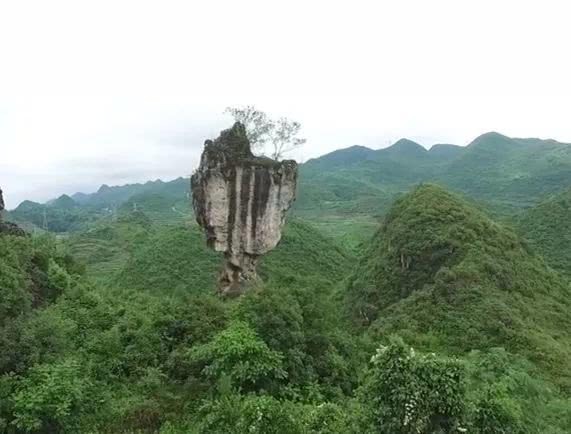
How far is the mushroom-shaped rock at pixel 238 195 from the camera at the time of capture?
22.1 m

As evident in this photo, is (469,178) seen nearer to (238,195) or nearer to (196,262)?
(196,262)

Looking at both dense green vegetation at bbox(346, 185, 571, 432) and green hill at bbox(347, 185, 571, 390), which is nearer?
dense green vegetation at bbox(346, 185, 571, 432)

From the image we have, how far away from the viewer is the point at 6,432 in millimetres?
11344

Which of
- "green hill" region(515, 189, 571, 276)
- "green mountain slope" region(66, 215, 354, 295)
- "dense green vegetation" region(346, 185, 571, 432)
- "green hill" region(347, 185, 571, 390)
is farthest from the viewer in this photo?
"green mountain slope" region(66, 215, 354, 295)

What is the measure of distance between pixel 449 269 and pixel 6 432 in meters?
27.2

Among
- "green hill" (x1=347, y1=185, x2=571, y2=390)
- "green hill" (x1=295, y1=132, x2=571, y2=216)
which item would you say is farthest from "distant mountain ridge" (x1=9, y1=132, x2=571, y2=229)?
"green hill" (x1=347, y1=185, x2=571, y2=390)

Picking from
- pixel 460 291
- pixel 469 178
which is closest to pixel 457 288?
pixel 460 291

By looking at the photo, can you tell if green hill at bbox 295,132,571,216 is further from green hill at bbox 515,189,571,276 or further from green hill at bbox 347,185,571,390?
green hill at bbox 347,185,571,390

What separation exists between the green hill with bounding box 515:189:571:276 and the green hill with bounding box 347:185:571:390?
42.9 ft

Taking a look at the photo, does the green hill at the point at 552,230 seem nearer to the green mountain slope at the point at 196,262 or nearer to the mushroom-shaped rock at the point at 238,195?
the green mountain slope at the point at 196,262

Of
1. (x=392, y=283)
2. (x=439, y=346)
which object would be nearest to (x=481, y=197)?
(x=392, y=283)

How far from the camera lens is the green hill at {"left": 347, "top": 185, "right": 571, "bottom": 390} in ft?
92.8

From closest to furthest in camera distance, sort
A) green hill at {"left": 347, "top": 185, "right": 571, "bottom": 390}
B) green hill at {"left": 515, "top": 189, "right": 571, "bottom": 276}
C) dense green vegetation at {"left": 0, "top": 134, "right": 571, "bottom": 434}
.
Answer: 1. dense green vegetation at {"left": 0, "top": 134, "right": 571, "bottom": 434}
2. green hill at {"left": 347, "top": 185, "right": 571, "bottom": 390}
3. green hill at {"left": 515, "top": 189, "right": 571, "bottom": 276}

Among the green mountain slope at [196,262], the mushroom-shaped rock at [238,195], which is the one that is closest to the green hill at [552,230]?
the green mountain slope at [196,262]
